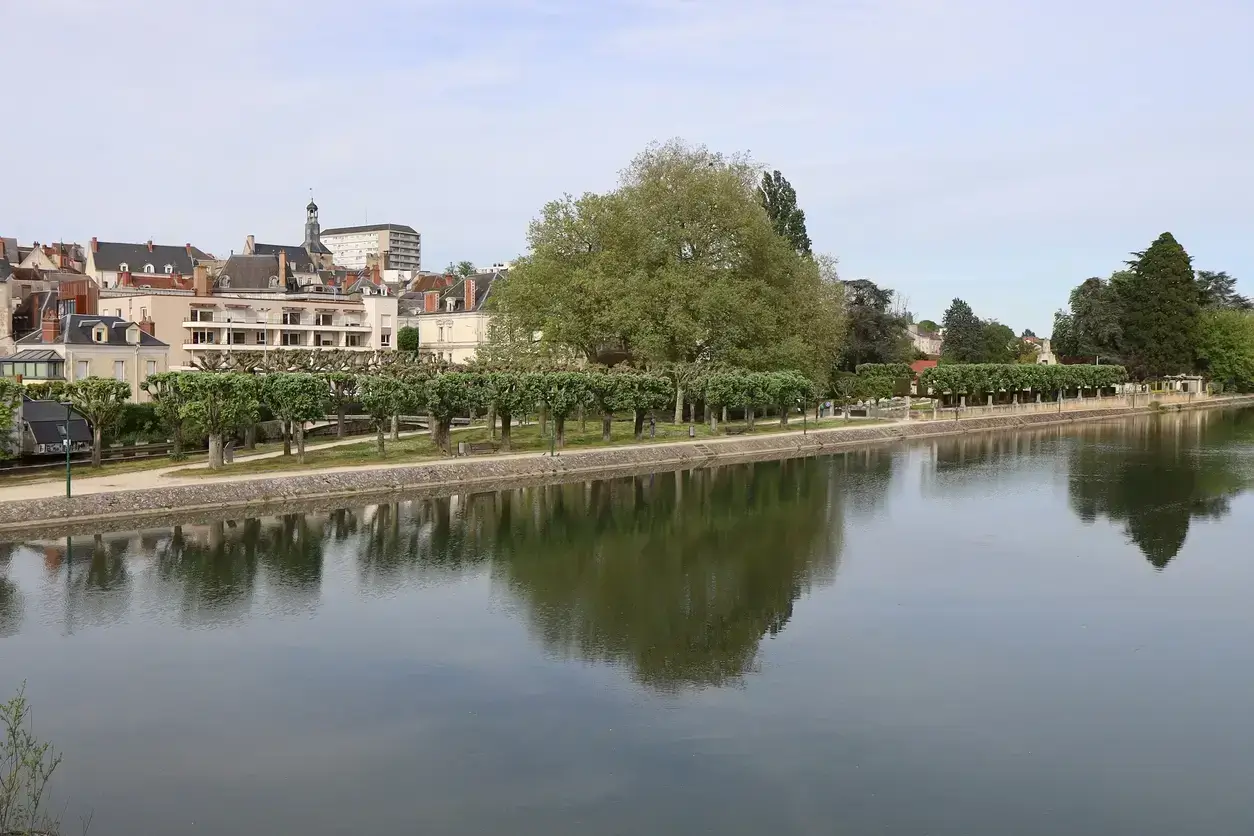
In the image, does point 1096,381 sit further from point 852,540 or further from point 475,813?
point 475,813

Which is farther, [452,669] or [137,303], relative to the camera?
[137,303]

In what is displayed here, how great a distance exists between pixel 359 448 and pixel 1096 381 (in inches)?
2986

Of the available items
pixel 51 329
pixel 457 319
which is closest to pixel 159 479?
pixel 51 329

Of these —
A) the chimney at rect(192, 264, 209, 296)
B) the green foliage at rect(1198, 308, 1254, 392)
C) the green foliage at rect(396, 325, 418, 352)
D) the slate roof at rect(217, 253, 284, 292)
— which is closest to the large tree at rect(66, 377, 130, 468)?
the chimney at rect(192, 264, 209, 296)

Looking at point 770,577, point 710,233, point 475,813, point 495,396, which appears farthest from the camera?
point 710,233

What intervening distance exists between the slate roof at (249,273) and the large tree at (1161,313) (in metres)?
80.3

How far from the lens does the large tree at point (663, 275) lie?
2559 inches

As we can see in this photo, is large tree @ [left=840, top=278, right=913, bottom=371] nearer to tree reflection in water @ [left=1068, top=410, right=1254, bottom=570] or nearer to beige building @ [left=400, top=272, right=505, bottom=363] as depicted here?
tree reflection in water @ [left=1068, top=410, right=1254, bottom=570]

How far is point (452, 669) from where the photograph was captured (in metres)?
23.4

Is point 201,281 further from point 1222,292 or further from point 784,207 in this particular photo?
point 1222,292

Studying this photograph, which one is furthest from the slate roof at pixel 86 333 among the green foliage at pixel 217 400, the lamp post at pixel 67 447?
the green foliage at pixel 217 400

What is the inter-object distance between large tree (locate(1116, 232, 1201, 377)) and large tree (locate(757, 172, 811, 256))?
41.6 metres

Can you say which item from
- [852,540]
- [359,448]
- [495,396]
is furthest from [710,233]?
[852,540]

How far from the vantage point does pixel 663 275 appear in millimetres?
65625
